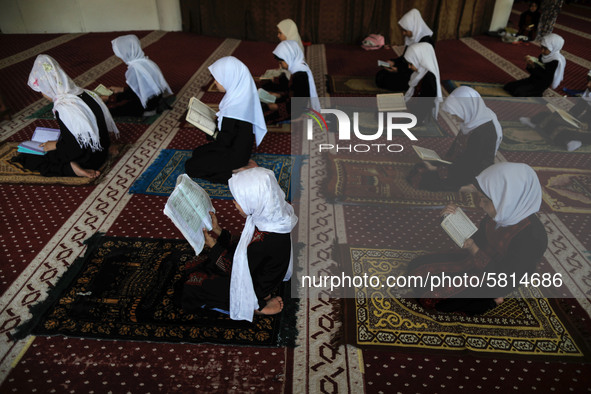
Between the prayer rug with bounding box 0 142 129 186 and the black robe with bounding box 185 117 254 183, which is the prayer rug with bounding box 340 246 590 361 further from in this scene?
the prayer rug with bounding box 0 142 129 186

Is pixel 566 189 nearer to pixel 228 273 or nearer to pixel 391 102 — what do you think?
pixel 391 102

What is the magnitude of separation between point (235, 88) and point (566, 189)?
8.50 feet

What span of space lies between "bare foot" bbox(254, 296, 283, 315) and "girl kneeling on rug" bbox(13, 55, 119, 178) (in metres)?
1.81

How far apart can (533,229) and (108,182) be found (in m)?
2.75

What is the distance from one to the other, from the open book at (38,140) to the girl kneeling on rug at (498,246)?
2.73 meters

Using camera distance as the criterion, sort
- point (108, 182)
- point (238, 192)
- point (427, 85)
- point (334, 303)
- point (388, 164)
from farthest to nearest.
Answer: point (427, 85) < point (388, 164) < point (108, 182) < point (334, 303) < point (238, 192)

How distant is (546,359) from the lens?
5.72ft

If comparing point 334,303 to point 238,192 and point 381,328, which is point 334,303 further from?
point 238,192

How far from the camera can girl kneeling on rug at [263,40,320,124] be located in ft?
12.3

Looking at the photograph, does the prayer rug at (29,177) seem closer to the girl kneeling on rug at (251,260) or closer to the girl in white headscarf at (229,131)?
the girl in white headscarf at (229,131)

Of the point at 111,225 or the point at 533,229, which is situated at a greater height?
the point at 533,229

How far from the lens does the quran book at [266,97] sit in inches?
146

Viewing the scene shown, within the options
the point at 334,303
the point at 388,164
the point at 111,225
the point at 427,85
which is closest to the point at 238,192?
the point at 334,303

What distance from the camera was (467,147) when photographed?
2725 mm
